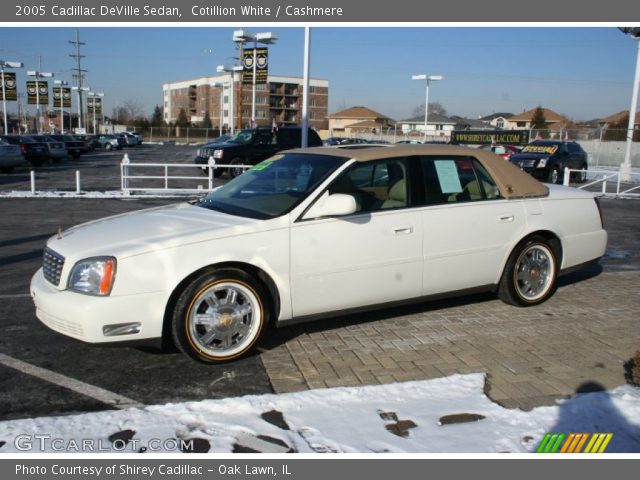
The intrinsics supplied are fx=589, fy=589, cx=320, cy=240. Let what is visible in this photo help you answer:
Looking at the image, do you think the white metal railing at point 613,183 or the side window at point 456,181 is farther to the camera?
the white metal railing at point 613,183

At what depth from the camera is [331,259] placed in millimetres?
4656

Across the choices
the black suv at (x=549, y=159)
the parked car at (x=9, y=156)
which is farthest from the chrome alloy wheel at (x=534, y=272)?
the parked car at (x=9, y=156)

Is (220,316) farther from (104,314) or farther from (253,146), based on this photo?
(253,146)

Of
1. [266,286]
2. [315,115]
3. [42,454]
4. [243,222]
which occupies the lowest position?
[42,454]

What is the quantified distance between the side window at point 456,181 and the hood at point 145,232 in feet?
5.65

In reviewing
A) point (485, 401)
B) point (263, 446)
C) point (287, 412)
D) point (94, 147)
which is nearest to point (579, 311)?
point (485, 401)

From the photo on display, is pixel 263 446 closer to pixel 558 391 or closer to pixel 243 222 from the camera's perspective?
pixel 243 222

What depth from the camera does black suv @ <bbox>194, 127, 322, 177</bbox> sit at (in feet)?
67.1

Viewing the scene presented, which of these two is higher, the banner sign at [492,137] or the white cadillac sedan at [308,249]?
the banner sign at [492,137]

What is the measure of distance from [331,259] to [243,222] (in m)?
0.75

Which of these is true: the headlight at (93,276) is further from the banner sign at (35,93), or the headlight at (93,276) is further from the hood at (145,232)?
the banner sign at (35,93)

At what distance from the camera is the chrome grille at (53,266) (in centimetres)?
430

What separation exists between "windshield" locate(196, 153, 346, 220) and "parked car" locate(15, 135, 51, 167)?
27.4 meters
